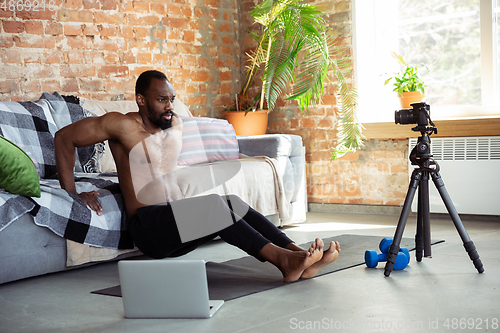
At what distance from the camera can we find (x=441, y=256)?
2.71m

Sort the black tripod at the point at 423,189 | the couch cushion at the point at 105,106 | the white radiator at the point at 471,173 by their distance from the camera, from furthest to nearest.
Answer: the white radiator at the point at 471,173
the couch cushion at the point at 105,106
the black tripod at the point at 423,189

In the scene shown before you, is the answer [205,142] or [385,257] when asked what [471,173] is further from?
[205,142]

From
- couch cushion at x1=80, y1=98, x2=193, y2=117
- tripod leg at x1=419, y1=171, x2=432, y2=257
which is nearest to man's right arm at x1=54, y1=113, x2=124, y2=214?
couch cushion at x1=80, y1=98, x2=193, y2=117

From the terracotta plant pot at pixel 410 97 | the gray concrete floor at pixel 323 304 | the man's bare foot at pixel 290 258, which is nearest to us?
the gray concrete floor at pixel 323 304

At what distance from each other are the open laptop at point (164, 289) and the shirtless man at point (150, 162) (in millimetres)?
452

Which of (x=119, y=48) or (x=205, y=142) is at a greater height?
(x=119, y=48)

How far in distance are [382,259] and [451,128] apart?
1.67m

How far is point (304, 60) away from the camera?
4.38 meters

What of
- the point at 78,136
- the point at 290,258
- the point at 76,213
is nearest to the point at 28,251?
the point at 76,213

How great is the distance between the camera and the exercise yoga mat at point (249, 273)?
7.38ft

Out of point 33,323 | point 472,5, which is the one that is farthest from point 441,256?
point 472,5

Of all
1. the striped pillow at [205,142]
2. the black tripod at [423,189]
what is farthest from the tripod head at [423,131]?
the striped pillow at [205,142]

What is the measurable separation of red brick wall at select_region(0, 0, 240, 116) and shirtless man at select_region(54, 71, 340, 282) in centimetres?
127

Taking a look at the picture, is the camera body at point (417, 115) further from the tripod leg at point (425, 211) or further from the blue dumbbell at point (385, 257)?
the blue dumbbell at point (385, 257)
